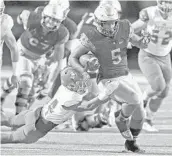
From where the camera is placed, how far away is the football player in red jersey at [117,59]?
430cm

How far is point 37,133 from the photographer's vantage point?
4098 millimetres

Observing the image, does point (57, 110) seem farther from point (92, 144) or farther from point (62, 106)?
point (92, 144)

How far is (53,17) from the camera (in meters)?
5.08

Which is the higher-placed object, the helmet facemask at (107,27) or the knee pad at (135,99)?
the helmet facemask at (107,27)

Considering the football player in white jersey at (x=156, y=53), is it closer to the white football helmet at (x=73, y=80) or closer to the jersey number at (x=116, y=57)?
the jersey number at (x=116, y=57)

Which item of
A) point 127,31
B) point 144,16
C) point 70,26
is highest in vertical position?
point 127,31

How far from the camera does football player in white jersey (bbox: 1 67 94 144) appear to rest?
13.3 ft

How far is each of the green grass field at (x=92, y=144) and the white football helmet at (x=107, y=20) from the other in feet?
1.90

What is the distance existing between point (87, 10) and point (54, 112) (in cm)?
244

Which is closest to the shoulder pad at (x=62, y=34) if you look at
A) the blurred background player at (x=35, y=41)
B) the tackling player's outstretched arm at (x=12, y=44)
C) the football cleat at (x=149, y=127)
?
the blurred background player at (x=35, y=41)

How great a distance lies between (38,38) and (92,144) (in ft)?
3.13

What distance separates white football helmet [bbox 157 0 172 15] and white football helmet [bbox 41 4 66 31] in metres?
0.55

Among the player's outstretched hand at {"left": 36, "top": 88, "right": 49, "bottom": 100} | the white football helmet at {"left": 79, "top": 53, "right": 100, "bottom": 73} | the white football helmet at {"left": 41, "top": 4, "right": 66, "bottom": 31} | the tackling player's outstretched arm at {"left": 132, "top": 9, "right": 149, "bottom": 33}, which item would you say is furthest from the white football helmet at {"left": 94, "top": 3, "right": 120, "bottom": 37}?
the player's outstretched hand at {"left": 36, "top": 88, "right": 49, "bottom": 100}

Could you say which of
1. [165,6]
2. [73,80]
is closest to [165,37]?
[165,6]
